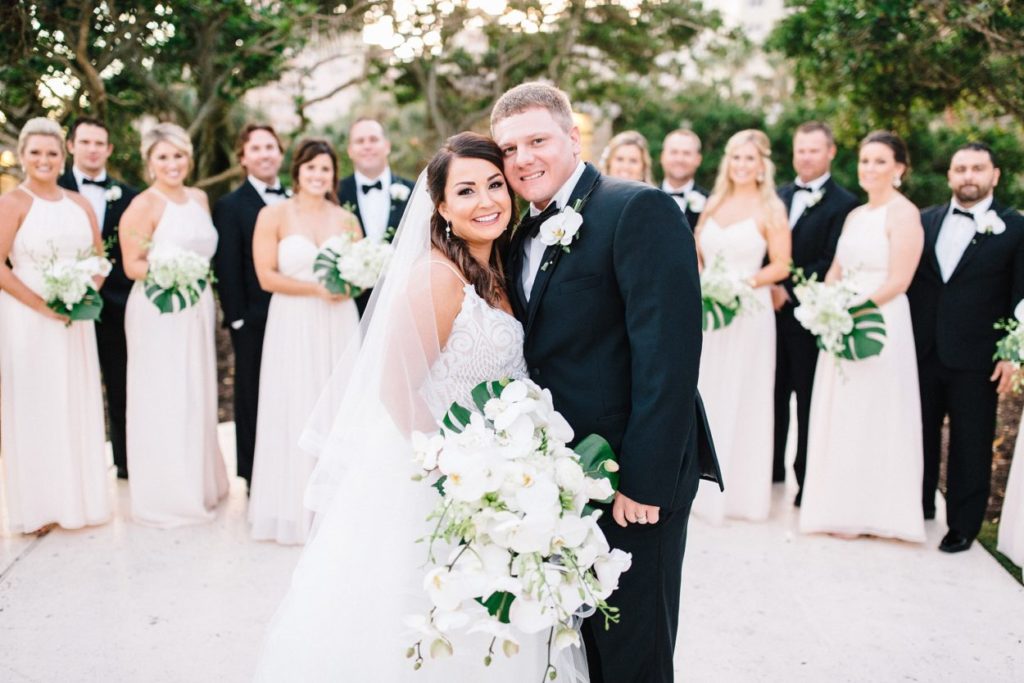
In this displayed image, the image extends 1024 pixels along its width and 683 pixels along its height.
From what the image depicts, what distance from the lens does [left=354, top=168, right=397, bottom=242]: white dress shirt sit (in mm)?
5988

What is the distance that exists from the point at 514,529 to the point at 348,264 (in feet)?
9.67

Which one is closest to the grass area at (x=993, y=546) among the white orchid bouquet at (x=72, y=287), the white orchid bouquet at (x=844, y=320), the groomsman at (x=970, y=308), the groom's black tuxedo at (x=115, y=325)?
the groomsman at (x=970, y=308)

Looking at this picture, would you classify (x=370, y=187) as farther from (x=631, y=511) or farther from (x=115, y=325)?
(x=631, y=511)

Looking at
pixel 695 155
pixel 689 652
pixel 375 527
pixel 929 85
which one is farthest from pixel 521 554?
pixel 929 85

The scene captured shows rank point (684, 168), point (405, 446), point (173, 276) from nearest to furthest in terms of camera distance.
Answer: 1. point (405, 446)
2. point (173, 276)
3. point (684, 168)

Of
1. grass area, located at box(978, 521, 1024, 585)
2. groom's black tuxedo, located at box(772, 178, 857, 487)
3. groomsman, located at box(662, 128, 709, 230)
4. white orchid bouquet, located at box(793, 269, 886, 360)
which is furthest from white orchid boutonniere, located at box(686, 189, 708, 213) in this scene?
grass area, located at box(978, 521, 1024, 585)

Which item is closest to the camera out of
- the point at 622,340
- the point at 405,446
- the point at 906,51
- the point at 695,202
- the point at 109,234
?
the point at 622,340

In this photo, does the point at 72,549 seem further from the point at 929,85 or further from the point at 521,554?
the point at 929,85

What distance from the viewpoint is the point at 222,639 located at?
3932mm

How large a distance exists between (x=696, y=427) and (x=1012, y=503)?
313 centimetres

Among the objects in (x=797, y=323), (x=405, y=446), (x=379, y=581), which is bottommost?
(x=379, y=581)

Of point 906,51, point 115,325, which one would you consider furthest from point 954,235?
point 115,325

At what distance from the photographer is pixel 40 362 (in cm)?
509

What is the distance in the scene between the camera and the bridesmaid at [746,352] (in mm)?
5438
